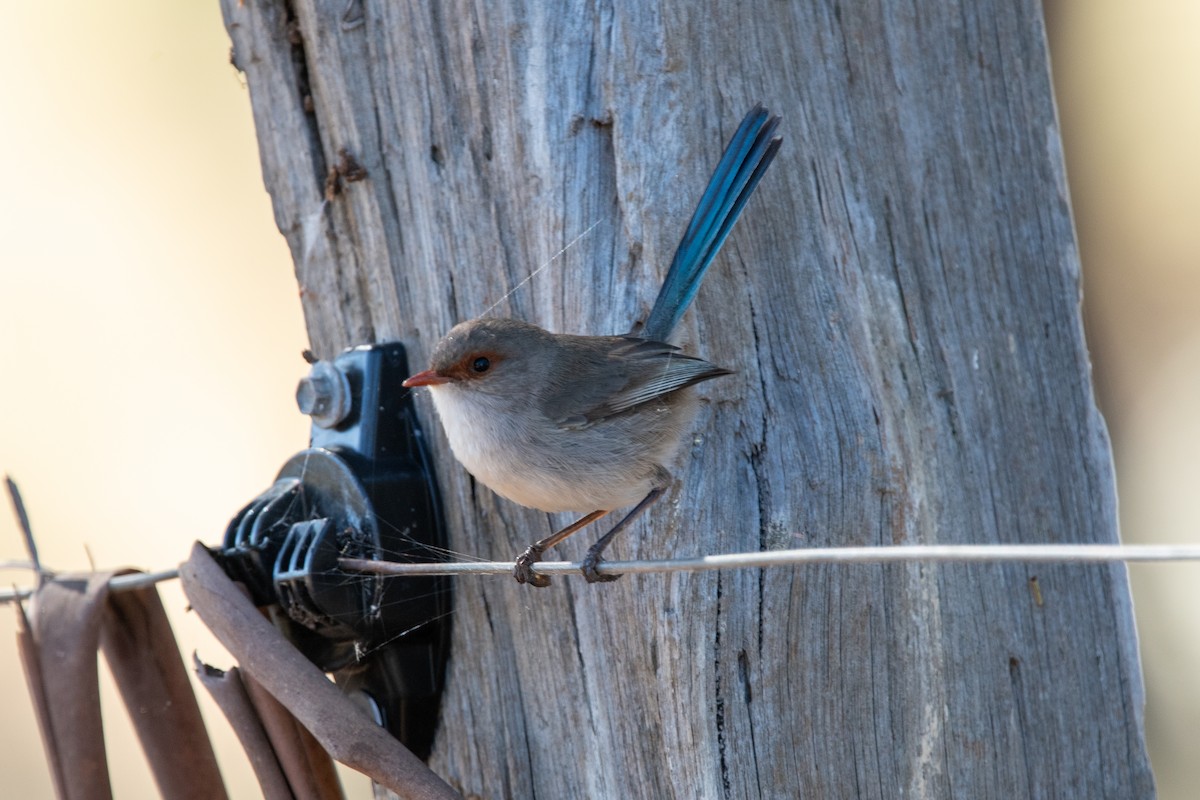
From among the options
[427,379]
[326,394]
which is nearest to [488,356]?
[427,379]

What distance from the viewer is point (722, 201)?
2590 millimetres

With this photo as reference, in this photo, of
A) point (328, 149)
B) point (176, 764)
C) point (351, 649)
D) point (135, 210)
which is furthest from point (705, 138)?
point (135, 210)

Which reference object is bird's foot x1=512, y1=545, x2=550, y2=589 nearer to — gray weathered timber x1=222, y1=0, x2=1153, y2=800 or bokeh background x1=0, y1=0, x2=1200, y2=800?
gray weathered timber x1=222, y1=0, x2=1153, y2=800

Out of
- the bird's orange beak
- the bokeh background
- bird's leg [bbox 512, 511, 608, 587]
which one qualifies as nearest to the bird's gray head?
the bird's orange beak

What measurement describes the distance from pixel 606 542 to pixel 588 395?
480mm

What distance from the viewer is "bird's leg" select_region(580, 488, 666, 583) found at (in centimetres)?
249

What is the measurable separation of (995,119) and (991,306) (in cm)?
55

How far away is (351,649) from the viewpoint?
9.93 ft

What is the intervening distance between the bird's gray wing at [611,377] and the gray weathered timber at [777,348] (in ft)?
0.27

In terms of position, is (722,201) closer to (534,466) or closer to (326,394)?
(534,466)

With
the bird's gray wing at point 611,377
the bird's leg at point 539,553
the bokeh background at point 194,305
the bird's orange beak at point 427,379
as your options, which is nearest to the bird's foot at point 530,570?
the bird's leg at point 539,553

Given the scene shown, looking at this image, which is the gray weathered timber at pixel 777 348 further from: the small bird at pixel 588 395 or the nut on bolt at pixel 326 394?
the nut on bolt at pixel 326 394

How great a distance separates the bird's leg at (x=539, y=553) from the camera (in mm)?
2704

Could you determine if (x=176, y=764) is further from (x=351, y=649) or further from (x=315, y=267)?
(x=315, y=267)
